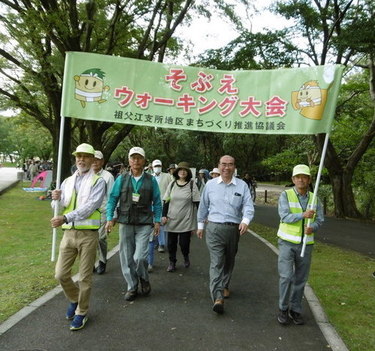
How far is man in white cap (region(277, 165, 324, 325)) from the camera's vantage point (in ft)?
14.0

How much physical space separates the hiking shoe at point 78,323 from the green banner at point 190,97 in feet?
8.12

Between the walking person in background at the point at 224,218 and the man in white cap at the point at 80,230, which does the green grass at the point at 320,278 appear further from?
the walking person in background at the point at 224,218

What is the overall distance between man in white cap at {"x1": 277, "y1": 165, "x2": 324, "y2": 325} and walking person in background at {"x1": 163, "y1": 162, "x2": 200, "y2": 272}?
2.24 m

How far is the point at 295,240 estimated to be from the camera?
13.9 feet

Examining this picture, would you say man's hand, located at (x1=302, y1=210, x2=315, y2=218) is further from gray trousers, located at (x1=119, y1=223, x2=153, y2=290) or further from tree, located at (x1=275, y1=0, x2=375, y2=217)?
tree, located at (x1=275, y1=0, x2=375, y2=217)

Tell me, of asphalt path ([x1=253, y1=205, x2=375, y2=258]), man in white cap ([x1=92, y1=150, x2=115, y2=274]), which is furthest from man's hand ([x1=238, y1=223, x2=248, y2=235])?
asphalt path ([x1=253, y1=205, x2=375, y2=258])

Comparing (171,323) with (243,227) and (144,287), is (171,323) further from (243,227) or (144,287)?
(243,227)

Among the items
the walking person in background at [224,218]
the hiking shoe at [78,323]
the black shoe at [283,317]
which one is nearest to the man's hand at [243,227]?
the walking person in background at [224,218]

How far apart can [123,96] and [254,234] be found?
676cm


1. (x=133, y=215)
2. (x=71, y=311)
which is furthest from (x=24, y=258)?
(x=133, y=215)

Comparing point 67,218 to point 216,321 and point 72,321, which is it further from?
point 216,321

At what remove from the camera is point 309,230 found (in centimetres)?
416

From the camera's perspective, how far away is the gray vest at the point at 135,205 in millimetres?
4809

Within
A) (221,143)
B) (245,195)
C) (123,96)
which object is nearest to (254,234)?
(245,195)
